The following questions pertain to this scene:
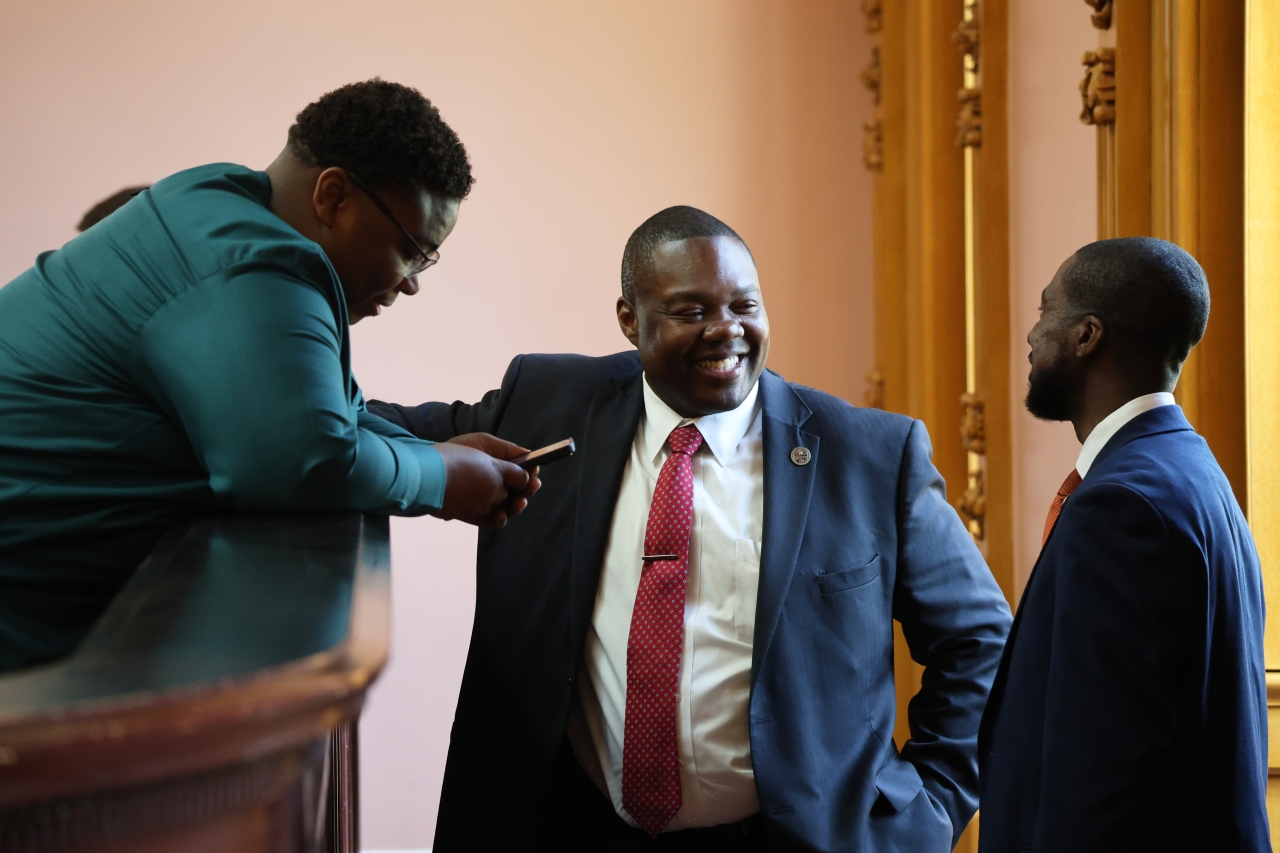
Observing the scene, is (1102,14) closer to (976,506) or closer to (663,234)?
(663,234)

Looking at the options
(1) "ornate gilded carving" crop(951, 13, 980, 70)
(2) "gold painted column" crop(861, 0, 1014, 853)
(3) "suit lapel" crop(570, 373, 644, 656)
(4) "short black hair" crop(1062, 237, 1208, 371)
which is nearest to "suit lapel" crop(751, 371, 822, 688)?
(3) "suit lapel" crop(570, 373, 644, 656)

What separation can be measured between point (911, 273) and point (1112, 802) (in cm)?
241

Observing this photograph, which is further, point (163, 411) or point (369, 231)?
point (369, 231)

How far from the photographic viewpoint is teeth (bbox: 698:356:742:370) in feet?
5.91

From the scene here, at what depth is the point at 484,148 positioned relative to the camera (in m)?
3.74

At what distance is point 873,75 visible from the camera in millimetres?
3760

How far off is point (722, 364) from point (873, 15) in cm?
243

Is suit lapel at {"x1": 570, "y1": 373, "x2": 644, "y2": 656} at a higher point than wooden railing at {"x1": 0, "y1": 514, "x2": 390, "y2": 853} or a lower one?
lower

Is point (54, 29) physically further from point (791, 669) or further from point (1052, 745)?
point (1052, 745)

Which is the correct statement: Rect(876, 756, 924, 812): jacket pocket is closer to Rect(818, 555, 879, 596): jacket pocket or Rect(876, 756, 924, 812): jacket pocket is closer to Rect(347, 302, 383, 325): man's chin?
Rect(818, 555, 879, 596): jacket pocket

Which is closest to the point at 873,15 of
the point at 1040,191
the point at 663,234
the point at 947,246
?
the point at 947,246

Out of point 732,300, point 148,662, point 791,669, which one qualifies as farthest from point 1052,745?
point 148,662

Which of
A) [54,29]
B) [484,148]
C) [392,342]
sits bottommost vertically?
[392,342]

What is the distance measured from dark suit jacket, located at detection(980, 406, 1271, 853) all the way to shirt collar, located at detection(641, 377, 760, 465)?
61 centimetres
